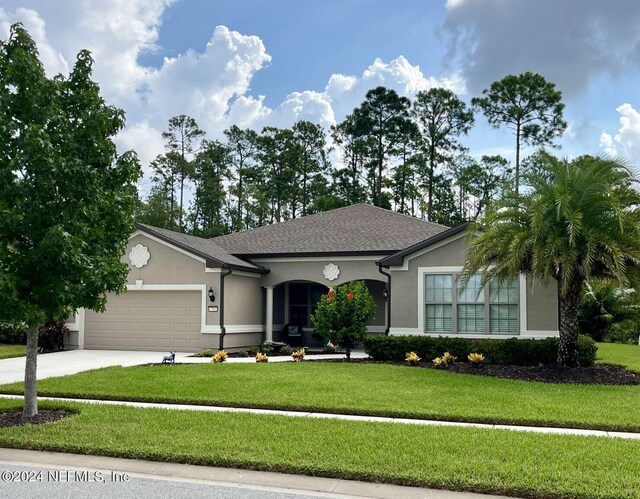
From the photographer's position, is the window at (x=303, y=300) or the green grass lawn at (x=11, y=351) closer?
the green grass lawn at (x=11, y=351)

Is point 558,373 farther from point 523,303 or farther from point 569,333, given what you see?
point 523,303

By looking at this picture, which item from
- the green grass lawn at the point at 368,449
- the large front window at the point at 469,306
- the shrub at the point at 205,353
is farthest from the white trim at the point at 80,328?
the green grass lawn at the point at 368,449

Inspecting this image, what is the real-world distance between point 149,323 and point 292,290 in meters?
5.44

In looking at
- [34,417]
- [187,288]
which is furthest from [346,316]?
[34,417]

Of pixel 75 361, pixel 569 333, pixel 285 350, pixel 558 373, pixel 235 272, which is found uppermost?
pixel 235 272

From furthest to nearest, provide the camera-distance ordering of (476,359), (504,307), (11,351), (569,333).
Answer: (11,351) < (504,307) < (476,359) < (569,333)

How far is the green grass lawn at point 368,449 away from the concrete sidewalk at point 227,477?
0.10 metres

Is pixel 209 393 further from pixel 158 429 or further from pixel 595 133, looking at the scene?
pixel 595 133

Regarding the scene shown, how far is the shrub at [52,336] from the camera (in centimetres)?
1933

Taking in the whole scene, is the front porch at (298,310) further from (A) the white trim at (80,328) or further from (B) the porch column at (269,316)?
(A) the white trim at (80,328)

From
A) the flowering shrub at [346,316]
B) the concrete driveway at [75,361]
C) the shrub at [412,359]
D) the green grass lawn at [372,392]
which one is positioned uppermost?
the flowering shrub at [346,316]

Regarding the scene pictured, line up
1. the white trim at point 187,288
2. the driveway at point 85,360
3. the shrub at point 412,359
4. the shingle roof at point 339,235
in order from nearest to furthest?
the driveway at point 85,360 < the shrub at point 412,359 < the white trim at point 187,288 < the shingle roof at point 339,235

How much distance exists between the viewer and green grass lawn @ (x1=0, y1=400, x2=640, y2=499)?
18.5ft

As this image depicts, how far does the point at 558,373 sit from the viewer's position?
13.0 metres
